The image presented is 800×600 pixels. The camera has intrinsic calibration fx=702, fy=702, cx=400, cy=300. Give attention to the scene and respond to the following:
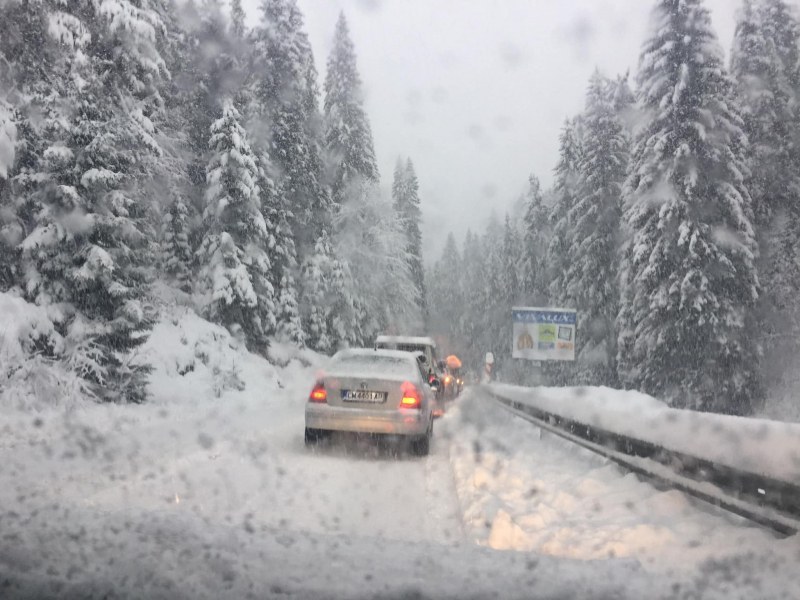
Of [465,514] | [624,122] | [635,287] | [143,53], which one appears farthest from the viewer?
[624,122]

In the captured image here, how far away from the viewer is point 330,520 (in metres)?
5.81

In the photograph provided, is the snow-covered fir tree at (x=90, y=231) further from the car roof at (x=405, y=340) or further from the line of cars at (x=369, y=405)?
Answer: the car roof at (x=405, y=340)

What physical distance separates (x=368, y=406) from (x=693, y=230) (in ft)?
60.1

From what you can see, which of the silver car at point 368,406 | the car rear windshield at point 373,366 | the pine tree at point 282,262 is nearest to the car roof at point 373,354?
the car rear windshield at point 373,366

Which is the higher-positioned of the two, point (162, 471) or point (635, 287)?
point (635, 287)

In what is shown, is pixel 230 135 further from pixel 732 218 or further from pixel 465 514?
pixel 465 514

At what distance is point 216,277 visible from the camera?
24.6m

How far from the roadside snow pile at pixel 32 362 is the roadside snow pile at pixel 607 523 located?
6.53 metres

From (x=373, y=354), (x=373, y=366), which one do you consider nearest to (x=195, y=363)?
(x=373, y=354)

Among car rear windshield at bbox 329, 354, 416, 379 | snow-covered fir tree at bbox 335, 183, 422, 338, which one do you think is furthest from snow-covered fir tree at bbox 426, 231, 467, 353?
car rear windshield at bbox 329, 354, 416, 379

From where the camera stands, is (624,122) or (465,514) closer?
(465,514)

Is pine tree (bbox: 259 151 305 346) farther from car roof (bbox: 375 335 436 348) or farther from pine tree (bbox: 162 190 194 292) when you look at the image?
car roof (bbox: 375 335 436 348)

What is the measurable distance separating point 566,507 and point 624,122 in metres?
36.2

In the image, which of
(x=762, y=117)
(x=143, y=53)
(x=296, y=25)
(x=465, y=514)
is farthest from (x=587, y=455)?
(x=296, y=25)
